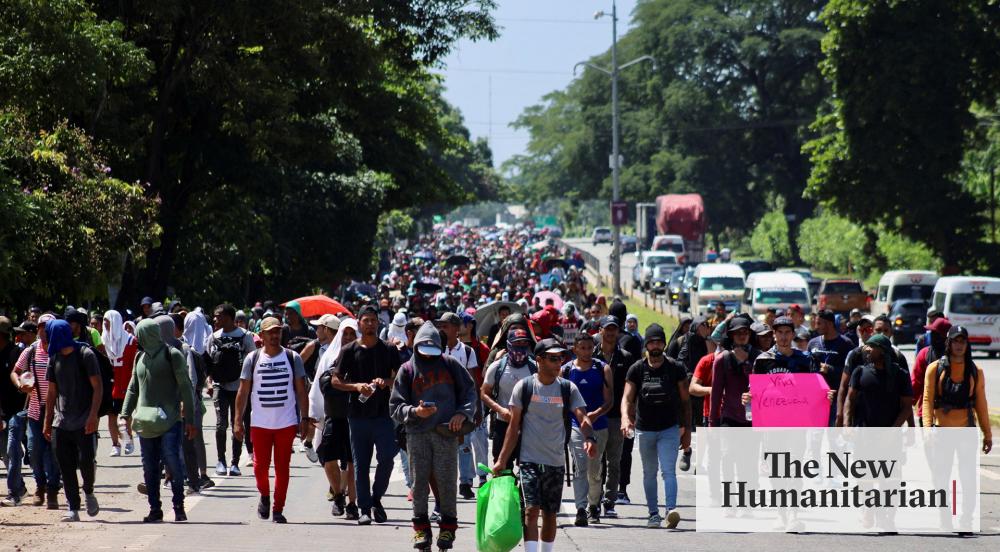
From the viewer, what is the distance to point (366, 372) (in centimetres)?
1238

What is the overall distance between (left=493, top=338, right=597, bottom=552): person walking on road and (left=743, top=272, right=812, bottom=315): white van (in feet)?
105

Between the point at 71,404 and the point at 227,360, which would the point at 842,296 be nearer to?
the point at 227,360

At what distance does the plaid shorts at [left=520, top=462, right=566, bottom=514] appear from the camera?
10.6 m

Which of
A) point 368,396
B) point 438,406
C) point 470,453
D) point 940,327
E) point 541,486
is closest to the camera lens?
point 541,486

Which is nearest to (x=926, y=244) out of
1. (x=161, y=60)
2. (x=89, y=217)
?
(x=161, y=60)

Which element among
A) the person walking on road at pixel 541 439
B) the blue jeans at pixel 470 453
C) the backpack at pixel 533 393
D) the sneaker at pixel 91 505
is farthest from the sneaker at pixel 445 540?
the sneaker at pixel 91 505

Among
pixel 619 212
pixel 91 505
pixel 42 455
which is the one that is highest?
pixel 619 212

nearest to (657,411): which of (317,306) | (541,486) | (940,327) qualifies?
(541,486)

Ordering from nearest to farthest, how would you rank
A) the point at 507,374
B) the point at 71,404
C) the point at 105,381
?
the point at 507,374 < the point at 71,404 < the point at 105,381

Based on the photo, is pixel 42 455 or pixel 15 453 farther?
pixel 15 453

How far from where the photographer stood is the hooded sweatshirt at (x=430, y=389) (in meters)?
11.0

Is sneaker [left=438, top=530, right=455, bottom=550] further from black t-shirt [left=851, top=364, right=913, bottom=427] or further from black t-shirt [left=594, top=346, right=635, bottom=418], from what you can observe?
black t-shirt [left=851, top=364, right=913, bottom=427]

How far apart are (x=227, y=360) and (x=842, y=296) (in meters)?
32.7

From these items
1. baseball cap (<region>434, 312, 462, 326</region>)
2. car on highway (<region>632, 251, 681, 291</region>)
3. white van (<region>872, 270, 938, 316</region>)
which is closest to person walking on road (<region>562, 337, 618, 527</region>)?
baseball cap (<region>434, 312, 462, 326</region>)
